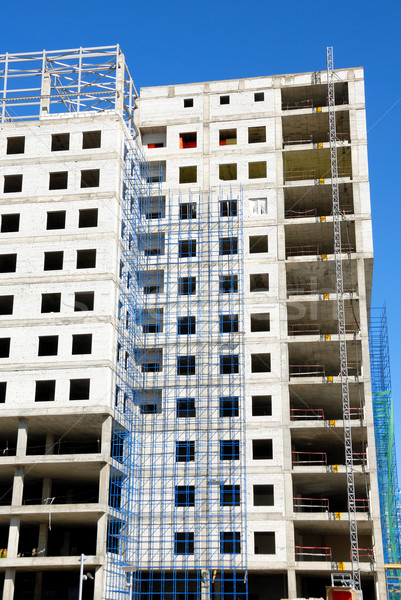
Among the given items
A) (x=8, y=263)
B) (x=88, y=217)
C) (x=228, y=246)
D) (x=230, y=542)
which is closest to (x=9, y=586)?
(x=230, y=542)

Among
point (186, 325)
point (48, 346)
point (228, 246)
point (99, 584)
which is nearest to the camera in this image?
point (99, 584)

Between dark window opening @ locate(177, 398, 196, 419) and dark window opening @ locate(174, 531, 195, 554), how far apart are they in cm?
780

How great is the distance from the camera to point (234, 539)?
50.1m

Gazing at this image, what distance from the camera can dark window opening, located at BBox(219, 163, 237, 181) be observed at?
199 ft

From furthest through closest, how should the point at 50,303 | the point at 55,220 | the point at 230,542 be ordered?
1. the point at 55,220
2. the point at 50,303
3. the point at 230,542

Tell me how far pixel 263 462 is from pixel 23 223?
76.2 ft

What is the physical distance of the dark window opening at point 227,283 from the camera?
5672 cm

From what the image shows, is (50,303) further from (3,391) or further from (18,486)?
(18,486)

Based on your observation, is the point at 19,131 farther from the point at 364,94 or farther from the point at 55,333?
the point at 364,94

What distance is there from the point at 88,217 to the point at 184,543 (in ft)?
77.0

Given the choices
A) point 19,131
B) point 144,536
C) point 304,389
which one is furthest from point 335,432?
point 19,131

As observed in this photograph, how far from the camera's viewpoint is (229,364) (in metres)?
54.5

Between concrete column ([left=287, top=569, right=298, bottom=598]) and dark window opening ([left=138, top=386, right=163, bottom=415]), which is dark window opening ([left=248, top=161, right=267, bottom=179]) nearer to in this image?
dark window opening ([left=138, top=386, right=163, bottom=415])

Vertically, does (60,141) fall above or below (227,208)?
above
